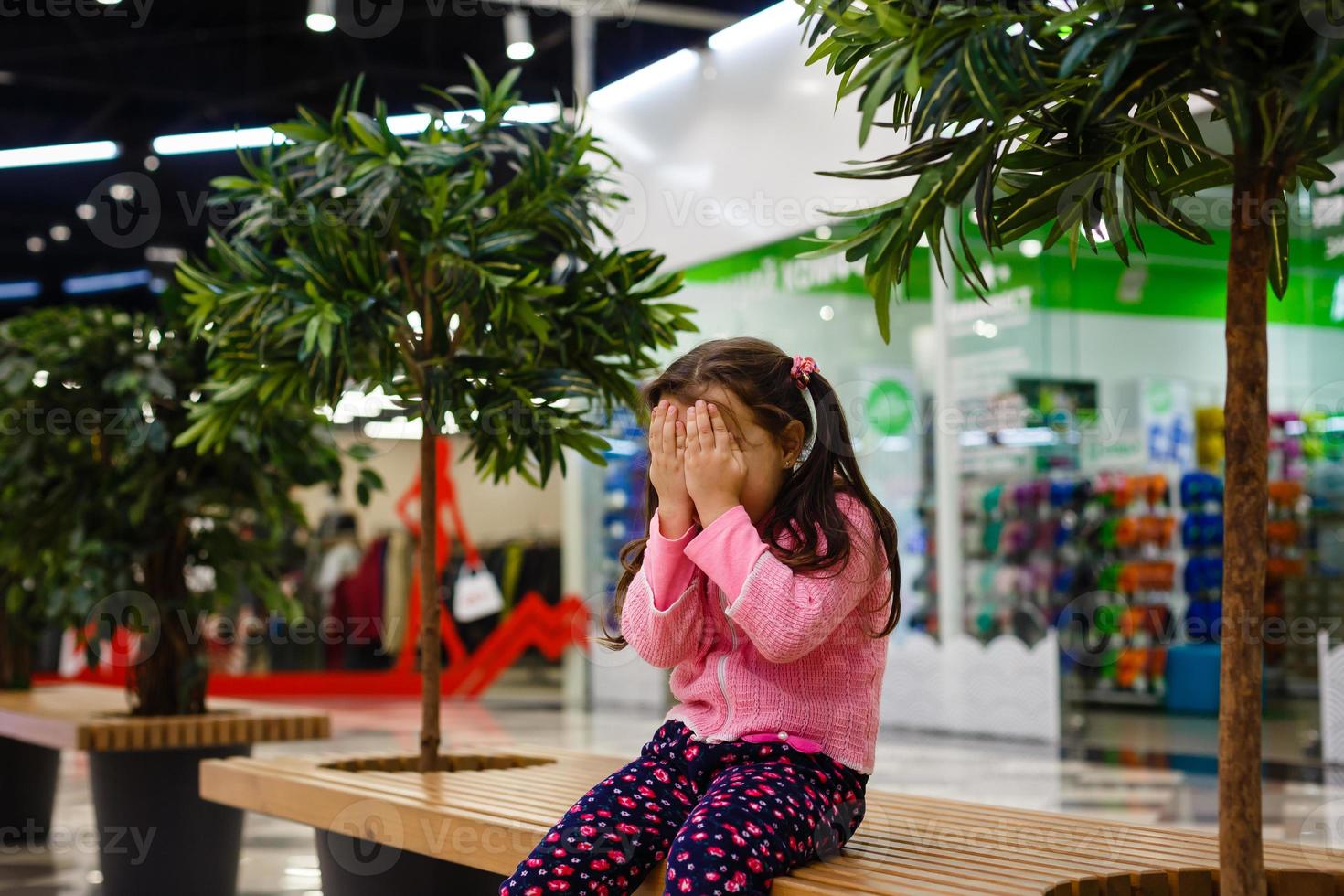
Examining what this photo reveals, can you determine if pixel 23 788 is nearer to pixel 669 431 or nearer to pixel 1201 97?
pixel 669 431

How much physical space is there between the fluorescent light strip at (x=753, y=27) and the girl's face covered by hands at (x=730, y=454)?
645cm

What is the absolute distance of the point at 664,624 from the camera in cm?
193

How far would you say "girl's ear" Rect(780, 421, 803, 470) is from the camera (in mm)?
2000

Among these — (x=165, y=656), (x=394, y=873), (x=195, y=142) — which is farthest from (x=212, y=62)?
(x=394, y=873)

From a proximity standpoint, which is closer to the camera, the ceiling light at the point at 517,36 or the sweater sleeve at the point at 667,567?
the sweater sleeve at the point at 667,567

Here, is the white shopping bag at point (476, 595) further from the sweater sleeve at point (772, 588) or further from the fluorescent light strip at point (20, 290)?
the sweater sleeve at point (772, 588)

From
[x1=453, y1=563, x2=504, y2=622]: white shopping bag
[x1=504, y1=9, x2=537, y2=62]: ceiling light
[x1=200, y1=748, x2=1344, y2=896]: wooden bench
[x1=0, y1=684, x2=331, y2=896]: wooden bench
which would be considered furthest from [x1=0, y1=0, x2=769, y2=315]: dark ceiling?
[x1=200, y1=748, x2=1344, y2=896]: wooden bench

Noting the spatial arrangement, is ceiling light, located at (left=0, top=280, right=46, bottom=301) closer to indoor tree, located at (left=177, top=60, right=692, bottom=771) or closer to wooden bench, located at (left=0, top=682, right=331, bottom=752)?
wooden bench, located at (left=0, top=682, right=331, bottom=752)

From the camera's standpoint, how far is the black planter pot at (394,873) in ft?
8.32

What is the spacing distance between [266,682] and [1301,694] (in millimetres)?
8658

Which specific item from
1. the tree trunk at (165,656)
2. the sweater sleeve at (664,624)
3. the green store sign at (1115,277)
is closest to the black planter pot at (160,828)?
the tree trunk at (165,656)

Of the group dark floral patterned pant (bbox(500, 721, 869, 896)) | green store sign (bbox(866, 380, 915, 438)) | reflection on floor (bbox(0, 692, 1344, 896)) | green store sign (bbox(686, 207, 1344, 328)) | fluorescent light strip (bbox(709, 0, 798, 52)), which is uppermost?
fluorescent light strip (bbox(709, 0, 798, 52))

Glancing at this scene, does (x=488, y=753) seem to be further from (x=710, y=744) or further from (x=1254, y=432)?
(x=1254, y=432)

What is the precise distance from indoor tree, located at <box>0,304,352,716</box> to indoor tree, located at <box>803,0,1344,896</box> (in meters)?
2.60
